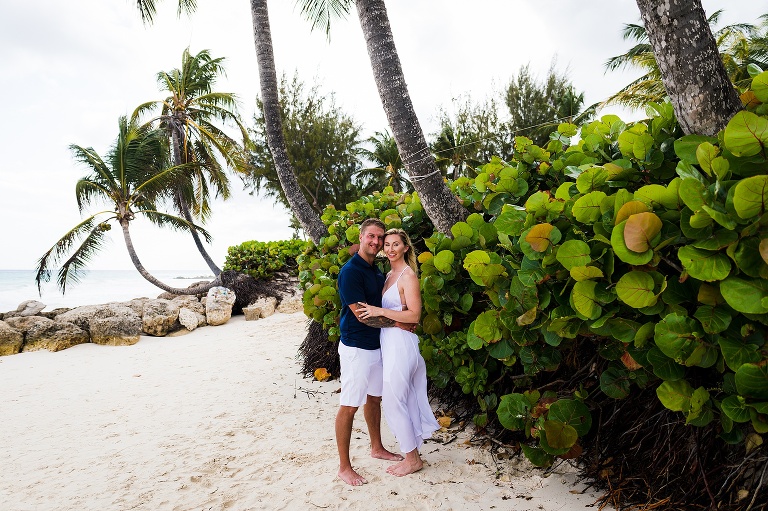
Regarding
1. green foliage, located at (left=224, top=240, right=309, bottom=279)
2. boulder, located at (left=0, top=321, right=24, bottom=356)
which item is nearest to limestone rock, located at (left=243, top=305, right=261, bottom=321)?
green foliage, located at (left=224, top=240, right=309, bottom=279)

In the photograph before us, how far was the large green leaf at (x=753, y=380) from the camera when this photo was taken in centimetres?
160

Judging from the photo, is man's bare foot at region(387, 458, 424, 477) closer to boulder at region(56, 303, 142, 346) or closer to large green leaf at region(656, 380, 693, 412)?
large green leaf at region(656, 380, 693, 412)

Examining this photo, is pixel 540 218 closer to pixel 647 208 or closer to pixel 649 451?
pixel 647 208

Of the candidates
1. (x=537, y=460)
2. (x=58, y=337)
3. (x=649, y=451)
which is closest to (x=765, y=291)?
(x=649, y=451)

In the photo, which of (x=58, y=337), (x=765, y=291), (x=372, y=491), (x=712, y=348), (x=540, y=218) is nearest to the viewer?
(x=765, y=291)

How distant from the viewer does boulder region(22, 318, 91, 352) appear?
8.98m

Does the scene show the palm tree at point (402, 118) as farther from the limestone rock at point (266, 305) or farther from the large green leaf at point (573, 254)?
the limestone rock at point (266, 305)

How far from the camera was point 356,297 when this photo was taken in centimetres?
297

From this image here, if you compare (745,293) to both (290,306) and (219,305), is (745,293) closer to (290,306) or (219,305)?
(219,305)

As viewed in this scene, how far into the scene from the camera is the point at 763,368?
161 centimetres

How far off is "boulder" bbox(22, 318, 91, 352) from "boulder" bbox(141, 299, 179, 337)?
3.88 ft

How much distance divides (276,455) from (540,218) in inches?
111

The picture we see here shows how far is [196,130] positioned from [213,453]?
17292 mm

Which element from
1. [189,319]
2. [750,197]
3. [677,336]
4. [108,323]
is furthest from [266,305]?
[750,197]
